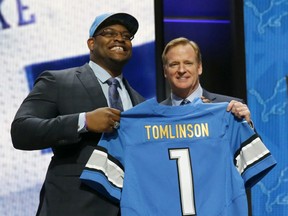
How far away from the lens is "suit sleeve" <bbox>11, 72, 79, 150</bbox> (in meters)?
1.51

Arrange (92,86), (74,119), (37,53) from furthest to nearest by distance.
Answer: (37,53) → (92,86) → (74,119)

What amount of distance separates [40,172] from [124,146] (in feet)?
3.16

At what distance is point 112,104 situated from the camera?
1664 mm

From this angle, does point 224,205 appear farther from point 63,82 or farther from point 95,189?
point 63,82

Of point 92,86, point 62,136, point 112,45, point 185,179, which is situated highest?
point 112,45

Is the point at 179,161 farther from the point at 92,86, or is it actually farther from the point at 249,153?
the point at 92,86

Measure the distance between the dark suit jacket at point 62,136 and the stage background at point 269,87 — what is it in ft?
4.03

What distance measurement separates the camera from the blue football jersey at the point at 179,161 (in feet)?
5.12

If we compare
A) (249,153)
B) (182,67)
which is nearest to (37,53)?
(182,67)

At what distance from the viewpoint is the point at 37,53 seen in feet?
8.27

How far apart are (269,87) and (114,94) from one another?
1.22 m

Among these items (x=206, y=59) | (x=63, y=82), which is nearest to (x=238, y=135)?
(x=63, y=82)

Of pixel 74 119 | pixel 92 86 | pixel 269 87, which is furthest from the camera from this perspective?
pixel 269 87

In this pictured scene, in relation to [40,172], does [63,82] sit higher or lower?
higher
